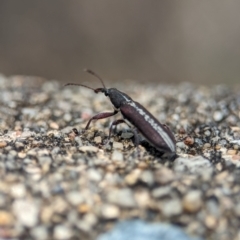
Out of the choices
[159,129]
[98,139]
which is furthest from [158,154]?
[98,139]

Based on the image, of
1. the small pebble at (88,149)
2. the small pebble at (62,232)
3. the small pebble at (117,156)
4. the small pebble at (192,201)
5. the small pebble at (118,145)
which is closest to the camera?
the small pebble at (62,232)

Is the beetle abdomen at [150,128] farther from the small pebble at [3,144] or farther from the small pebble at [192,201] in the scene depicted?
the small pebble at [3,144]

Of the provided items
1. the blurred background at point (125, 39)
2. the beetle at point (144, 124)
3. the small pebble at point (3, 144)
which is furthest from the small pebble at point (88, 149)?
the blurred background at point (125, 39)

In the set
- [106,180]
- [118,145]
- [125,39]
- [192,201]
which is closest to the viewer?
[192,201]

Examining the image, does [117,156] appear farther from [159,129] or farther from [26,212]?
[26,212]

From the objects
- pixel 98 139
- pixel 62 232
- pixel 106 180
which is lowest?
pixel 62 232

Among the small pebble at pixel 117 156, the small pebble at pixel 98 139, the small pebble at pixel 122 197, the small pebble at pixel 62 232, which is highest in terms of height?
the small pebble at pixel 98 139

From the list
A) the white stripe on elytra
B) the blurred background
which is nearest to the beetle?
the white stripe on elytra
